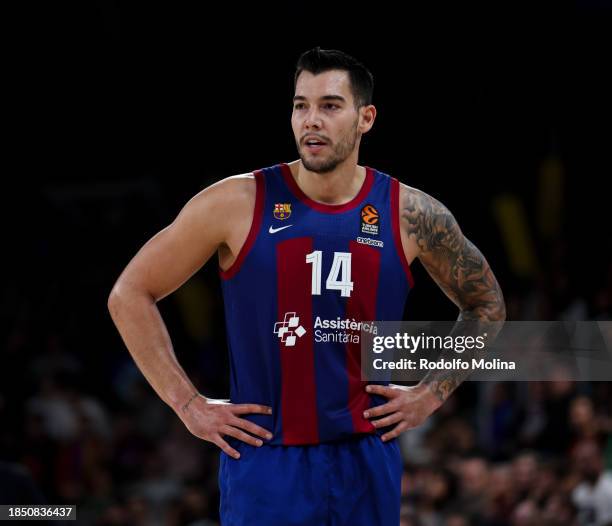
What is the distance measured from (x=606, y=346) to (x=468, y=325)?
335cm

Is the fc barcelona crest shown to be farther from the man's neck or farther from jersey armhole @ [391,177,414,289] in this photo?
jersey armhole @ [391,177,414,289]

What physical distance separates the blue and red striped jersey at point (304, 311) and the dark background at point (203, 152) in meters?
6.52

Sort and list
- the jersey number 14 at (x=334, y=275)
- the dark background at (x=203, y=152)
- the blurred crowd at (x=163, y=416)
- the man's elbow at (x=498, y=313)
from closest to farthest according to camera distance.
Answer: the jersey number 14 at (x=334, y=275)
the man's elbow at (x=498, y=313)
the blurred crowd at (x=163, y=416)
the dark background at (x=203, y=152)

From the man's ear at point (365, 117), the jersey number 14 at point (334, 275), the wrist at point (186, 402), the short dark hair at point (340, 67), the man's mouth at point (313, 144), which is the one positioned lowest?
the wrist at point (186, 402)

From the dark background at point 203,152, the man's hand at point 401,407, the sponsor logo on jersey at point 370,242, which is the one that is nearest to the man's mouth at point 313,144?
the sponsor logo on jersey at point 370,242

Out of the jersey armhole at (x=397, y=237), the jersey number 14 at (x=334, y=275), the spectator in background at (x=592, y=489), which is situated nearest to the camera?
the jersey number 14 at (x=334, y=275)

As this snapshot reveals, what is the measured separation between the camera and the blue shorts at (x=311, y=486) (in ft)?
14.4

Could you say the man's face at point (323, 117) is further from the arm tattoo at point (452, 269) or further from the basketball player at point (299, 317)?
the arm tattoo at point (452, 269)

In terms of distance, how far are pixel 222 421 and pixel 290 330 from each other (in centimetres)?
47

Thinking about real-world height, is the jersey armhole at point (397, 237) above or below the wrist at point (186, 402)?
above

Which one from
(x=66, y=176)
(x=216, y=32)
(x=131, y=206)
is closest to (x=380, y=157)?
(x=216, y=32)

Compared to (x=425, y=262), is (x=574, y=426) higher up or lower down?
lower down

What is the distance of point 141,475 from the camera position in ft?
39.4

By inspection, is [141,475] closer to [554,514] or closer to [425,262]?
[554,514]
